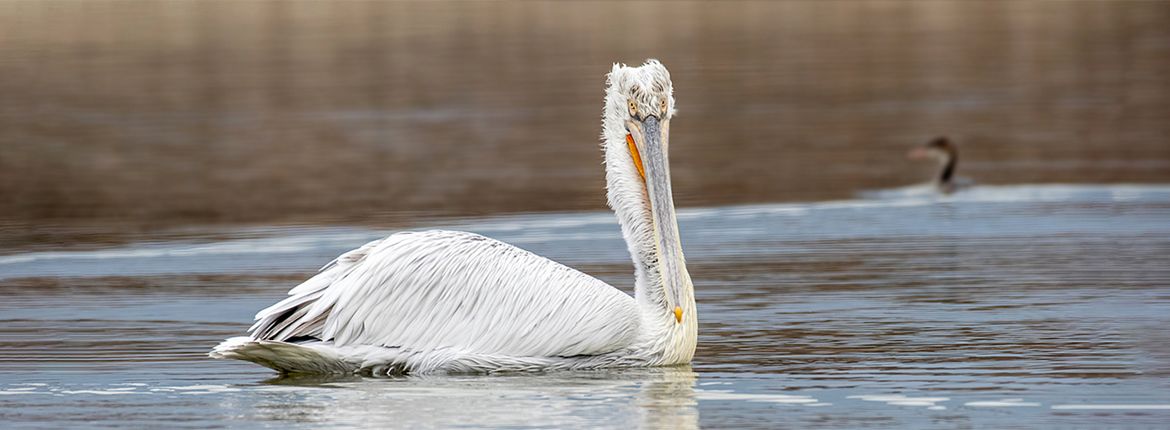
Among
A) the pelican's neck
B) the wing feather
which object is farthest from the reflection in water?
the pelican's neck

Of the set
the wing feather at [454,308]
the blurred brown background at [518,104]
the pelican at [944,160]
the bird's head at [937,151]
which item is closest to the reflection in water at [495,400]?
the wing feather at [454,308]

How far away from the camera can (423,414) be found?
6707 mm

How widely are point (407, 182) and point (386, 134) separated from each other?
443 cm

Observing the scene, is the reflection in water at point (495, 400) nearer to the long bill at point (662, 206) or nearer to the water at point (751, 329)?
the water at point (751, 329)

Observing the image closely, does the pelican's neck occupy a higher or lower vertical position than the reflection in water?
higher

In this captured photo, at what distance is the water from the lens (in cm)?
675

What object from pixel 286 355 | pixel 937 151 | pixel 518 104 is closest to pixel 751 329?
pixel 286 355

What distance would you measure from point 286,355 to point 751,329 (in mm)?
2029

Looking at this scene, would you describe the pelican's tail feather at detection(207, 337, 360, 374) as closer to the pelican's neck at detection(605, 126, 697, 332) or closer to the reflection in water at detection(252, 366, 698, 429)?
the reflection in water at detection(252, 366, 698, 429)

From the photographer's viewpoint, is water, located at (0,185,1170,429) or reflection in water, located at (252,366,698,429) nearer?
reflection in water, located at (252,366,698,429)

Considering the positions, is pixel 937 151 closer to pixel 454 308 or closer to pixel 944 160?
pixel 944 160

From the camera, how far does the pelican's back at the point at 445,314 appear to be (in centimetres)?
751

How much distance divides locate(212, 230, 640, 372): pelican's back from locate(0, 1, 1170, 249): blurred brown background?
208 inches

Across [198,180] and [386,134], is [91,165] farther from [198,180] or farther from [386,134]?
[386,134]
